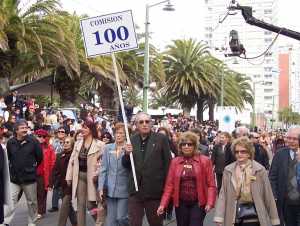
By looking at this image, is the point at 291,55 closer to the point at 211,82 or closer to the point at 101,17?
the point at 211,82

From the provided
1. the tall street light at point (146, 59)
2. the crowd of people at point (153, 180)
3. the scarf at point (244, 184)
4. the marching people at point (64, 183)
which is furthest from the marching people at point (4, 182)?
the tall street light at point (146, 59)

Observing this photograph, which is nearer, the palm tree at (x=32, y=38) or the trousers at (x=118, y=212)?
the trousers at (x=118, y=212)

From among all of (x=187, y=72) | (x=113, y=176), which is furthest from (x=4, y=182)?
(x=187, y=72)

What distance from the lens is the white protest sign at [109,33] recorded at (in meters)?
8.50

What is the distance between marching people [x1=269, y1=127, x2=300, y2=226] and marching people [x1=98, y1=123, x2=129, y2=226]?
185 cm

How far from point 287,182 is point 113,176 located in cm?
214

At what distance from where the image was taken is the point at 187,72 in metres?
43.7

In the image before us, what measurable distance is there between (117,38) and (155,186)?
220 cm

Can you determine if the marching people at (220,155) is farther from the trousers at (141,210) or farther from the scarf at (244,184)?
the scarf at (244,184)

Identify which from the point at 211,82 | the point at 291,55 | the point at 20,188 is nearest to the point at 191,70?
the point at 211,82

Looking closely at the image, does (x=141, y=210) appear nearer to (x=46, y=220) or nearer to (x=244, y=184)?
(x=244, y=184)

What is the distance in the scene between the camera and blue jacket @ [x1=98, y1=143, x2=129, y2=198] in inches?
311

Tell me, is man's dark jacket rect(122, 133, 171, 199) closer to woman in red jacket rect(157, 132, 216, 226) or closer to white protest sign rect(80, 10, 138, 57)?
woman in red jacket rect(157, 132, 216, 226)

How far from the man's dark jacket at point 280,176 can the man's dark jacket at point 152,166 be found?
1.31m
